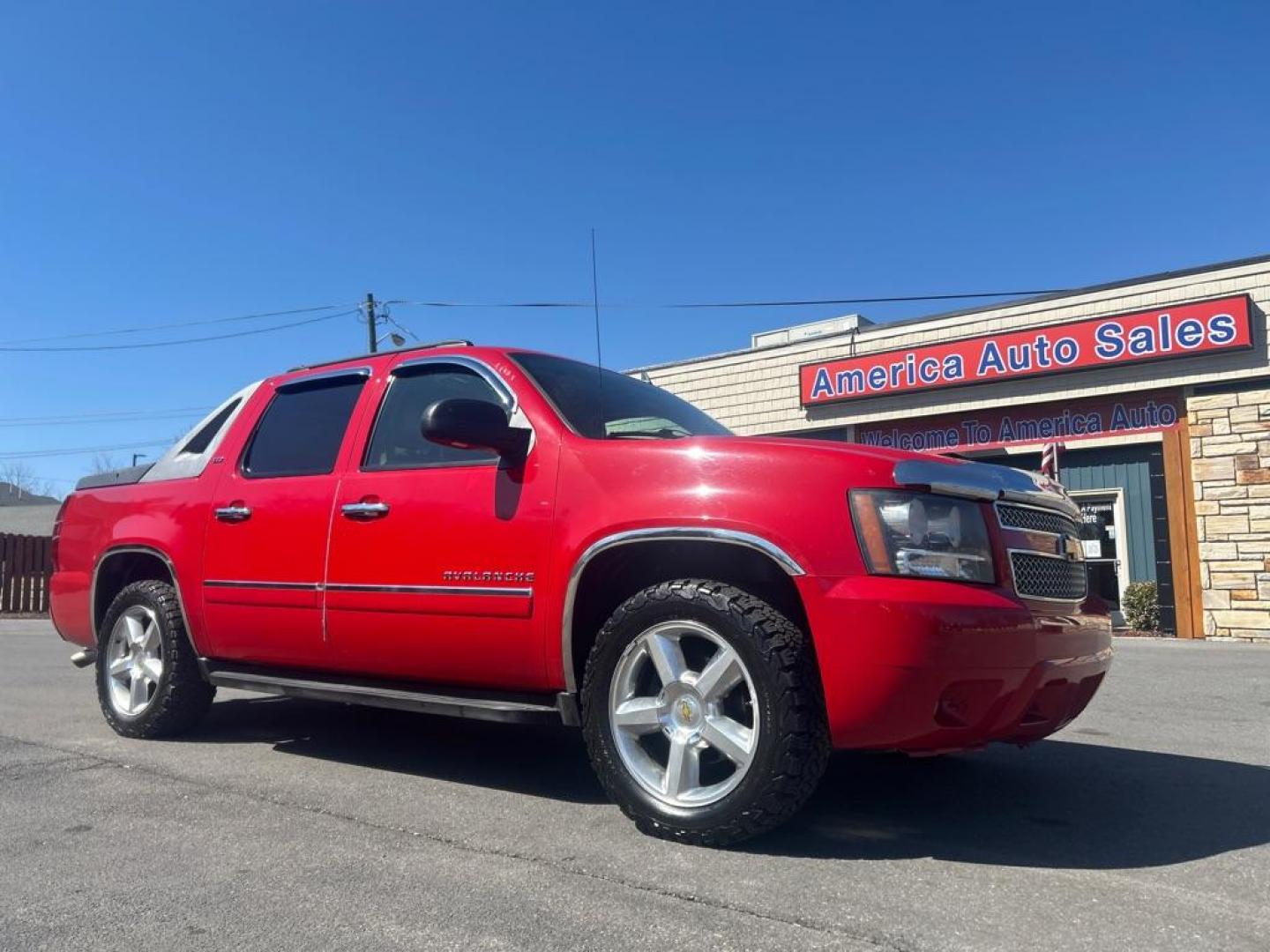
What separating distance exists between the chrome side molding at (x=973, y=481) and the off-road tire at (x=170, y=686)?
3.74 metres

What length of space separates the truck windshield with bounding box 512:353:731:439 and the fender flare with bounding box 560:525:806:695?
0.56 metres

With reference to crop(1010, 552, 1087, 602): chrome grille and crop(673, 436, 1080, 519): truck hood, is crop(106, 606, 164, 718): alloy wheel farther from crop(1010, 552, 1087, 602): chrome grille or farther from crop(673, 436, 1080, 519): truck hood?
crop(1010, 552, 1087, 602): chrome grille

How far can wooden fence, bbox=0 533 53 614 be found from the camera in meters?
19.7

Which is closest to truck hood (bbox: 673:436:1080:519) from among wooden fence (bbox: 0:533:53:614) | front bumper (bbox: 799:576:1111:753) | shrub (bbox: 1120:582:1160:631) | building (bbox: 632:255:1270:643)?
front bumper (bbox: 799:576:1111:753)

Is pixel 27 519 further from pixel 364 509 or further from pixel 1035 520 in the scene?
pixel 1035 520

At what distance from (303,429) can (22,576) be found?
18558 mm

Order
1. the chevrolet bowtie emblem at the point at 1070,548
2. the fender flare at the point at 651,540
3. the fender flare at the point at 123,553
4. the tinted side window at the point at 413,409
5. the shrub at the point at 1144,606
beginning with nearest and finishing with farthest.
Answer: the fender flare at the point at 651,540
the chevrolet bowtie emblem at the point at 1070,548
the tinted side window at the point at 413,409
the fender flare at the point at 123,553
the shrub at the point at 1144,606

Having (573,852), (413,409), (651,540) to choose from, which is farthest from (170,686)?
(651,540)

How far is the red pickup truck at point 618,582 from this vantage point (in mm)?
3029

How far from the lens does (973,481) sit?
3193mm

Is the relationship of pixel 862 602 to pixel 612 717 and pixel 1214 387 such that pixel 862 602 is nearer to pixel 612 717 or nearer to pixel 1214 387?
pixel 612 717

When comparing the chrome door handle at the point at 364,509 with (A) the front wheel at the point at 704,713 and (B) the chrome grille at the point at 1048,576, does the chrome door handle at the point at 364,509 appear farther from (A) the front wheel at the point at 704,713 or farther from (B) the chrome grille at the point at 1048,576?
(B) the chrome grille at the point at 1048,576

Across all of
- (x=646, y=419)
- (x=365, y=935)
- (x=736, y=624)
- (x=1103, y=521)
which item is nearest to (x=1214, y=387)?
(x=1103, y=521)

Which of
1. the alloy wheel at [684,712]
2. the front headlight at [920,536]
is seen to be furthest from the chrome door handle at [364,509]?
the front headlight at [920,536]
